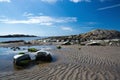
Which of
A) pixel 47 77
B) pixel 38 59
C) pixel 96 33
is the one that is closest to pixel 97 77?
pixel 47 77

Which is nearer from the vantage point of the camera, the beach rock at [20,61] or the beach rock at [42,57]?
the beach rock at [20,61]

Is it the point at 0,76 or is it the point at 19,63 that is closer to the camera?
the point at 0,76

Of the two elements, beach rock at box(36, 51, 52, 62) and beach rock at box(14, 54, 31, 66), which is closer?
beach rock at box(14, 54, 31, 66)

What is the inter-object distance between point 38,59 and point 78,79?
9.26 m

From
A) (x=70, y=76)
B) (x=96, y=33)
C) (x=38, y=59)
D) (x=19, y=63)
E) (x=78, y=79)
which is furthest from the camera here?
(x=96, y=33)

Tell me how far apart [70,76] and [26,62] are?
6.93 m

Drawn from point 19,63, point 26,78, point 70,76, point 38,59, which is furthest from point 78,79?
→ point 38,59

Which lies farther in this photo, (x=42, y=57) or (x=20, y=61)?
(x=42, y=57)

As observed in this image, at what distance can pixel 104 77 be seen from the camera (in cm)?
1141

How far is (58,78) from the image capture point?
36.1 feet

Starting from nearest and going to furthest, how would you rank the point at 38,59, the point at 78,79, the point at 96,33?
1. the point at 78,79
2. the point at 38,59
3. the point at 96,33

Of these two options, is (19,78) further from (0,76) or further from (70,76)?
(70,76)

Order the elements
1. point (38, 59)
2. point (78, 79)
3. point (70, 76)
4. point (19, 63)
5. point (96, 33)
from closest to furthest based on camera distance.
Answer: point (78, 79) < point (70, 76) < point (19, 63) < point (38, 59) < point (96, 33)

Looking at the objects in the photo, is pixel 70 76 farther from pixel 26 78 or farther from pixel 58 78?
pixel 26 78
